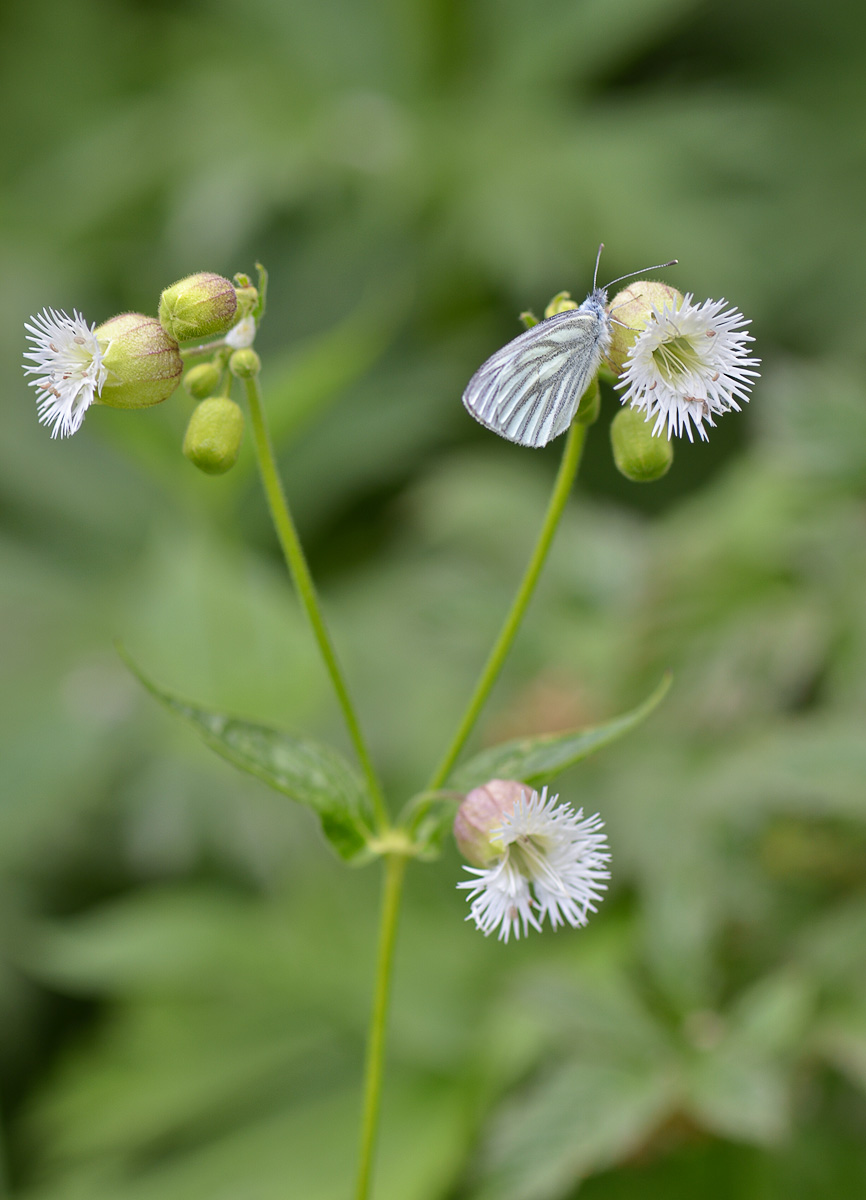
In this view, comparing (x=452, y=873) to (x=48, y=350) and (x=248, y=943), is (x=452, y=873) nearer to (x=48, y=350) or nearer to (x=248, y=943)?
(x=248, y=943)

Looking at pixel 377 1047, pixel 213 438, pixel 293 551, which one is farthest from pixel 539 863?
pixel 213 438

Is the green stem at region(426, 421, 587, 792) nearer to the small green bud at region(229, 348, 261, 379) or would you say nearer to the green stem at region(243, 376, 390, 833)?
the green stem at region(243, 376, 390, 833)

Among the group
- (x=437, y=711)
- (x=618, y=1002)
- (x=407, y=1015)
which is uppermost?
(x=437, y=711)

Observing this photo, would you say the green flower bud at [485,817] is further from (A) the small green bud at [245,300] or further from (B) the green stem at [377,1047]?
(A) the small green bud at [245,300]

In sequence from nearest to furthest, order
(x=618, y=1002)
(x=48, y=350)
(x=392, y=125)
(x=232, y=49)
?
(x=48, y=350) < (x=618, y=1002) < (x=392, y=125) < (x=232, y=49)

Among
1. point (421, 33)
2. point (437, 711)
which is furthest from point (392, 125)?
point (437, 711)

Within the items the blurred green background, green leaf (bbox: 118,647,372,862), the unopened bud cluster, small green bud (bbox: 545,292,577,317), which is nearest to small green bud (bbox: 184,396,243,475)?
the unopened bud cluster

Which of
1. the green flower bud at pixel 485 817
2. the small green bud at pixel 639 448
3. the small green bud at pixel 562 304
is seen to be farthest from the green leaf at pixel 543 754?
the small green bud at pixel 562 304

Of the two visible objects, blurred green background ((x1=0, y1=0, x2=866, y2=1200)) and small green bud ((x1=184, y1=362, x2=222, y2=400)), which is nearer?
small green bud ((x1=184, y1=362, x2=222, y2=400))
